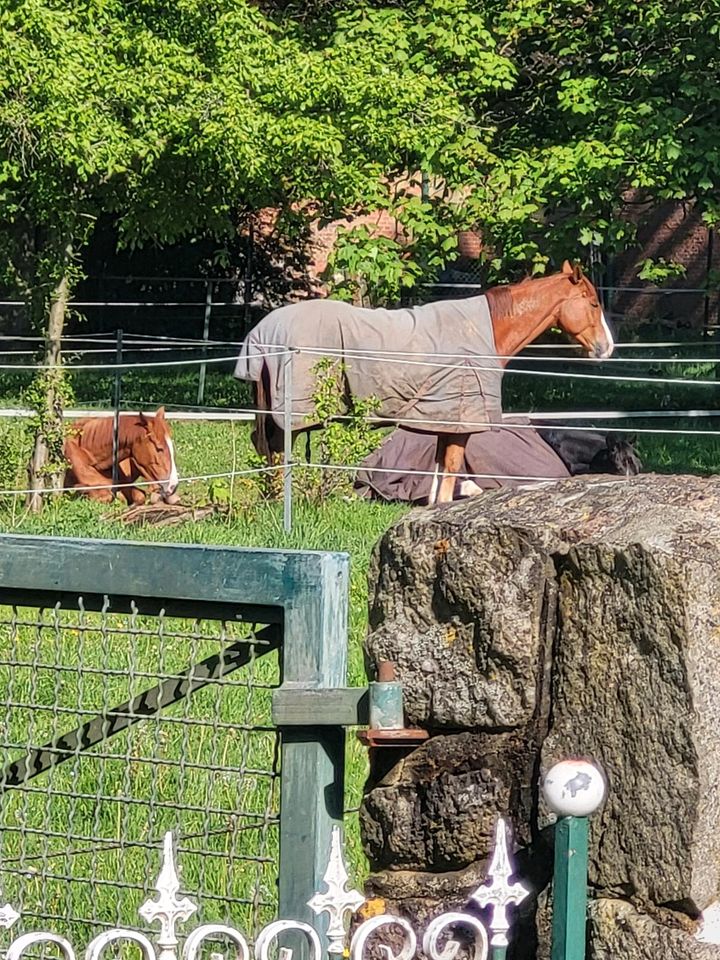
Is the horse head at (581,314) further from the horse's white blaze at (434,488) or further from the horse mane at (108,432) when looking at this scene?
the horse mane at (108,432)

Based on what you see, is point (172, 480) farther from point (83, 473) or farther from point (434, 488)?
point (434, 488)

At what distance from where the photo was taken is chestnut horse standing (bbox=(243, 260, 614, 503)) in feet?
39.1

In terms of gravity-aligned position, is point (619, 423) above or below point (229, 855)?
above

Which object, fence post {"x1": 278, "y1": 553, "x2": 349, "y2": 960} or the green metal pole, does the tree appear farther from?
the green metal pole

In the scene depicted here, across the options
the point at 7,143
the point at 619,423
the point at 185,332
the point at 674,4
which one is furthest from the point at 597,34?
the point at 185,332

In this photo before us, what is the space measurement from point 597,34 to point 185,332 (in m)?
11.1

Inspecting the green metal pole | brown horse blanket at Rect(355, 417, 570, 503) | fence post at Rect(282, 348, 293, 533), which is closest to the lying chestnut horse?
fence post at Rect(282, 348, 293, 533)

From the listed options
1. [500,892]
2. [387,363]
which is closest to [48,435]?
[387,363]

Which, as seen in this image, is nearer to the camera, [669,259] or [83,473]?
[83,473]

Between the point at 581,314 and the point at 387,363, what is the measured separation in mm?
1781

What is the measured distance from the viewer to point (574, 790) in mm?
2301

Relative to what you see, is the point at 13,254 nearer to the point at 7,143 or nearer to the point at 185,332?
the point at 7,143

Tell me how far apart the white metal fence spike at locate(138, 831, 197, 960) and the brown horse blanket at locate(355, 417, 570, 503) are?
9280 mm

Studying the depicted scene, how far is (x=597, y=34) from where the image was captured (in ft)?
56.1
